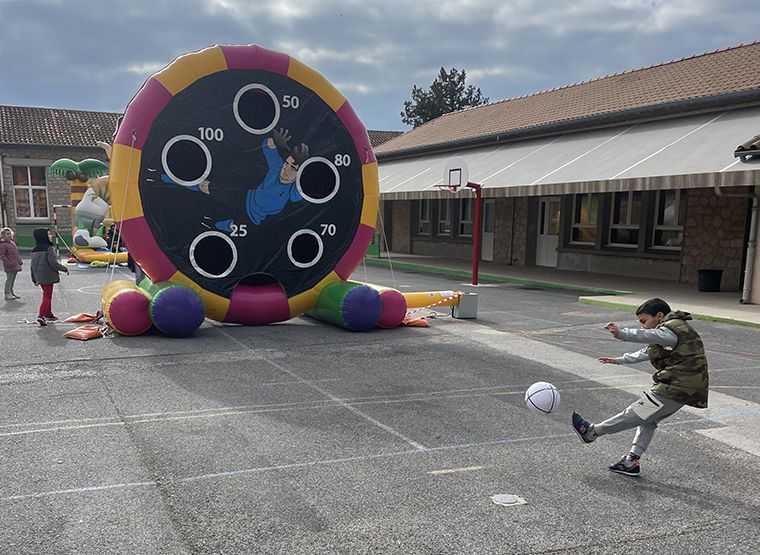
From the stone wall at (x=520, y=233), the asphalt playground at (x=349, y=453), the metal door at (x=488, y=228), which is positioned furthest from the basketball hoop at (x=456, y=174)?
the asphalt playground at (x=349, y=453)

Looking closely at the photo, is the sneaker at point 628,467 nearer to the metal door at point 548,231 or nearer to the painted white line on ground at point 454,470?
the painted white line on ground at point 454,470

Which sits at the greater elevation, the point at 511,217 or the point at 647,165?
the point at 647,165

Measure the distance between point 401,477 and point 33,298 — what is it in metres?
11.7

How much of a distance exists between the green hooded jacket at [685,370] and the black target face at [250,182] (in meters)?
6.64

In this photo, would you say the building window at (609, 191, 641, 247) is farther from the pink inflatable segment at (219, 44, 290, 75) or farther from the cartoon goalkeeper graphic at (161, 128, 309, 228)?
the pink inflatable segment at (219, 44, 290, 75)

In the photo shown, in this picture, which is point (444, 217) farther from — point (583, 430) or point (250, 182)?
point (583, 430)

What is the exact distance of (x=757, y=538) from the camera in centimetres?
379

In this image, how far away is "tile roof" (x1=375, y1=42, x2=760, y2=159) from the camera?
52.2ft

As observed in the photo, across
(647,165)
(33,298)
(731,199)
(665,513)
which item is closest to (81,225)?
(33,298)

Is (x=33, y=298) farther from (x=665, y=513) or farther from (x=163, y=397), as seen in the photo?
(x=665, y=513)

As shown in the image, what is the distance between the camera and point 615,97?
62.6ft

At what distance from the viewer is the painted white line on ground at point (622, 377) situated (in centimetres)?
563

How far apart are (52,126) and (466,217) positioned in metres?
23.9

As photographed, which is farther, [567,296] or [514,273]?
[514,273]
